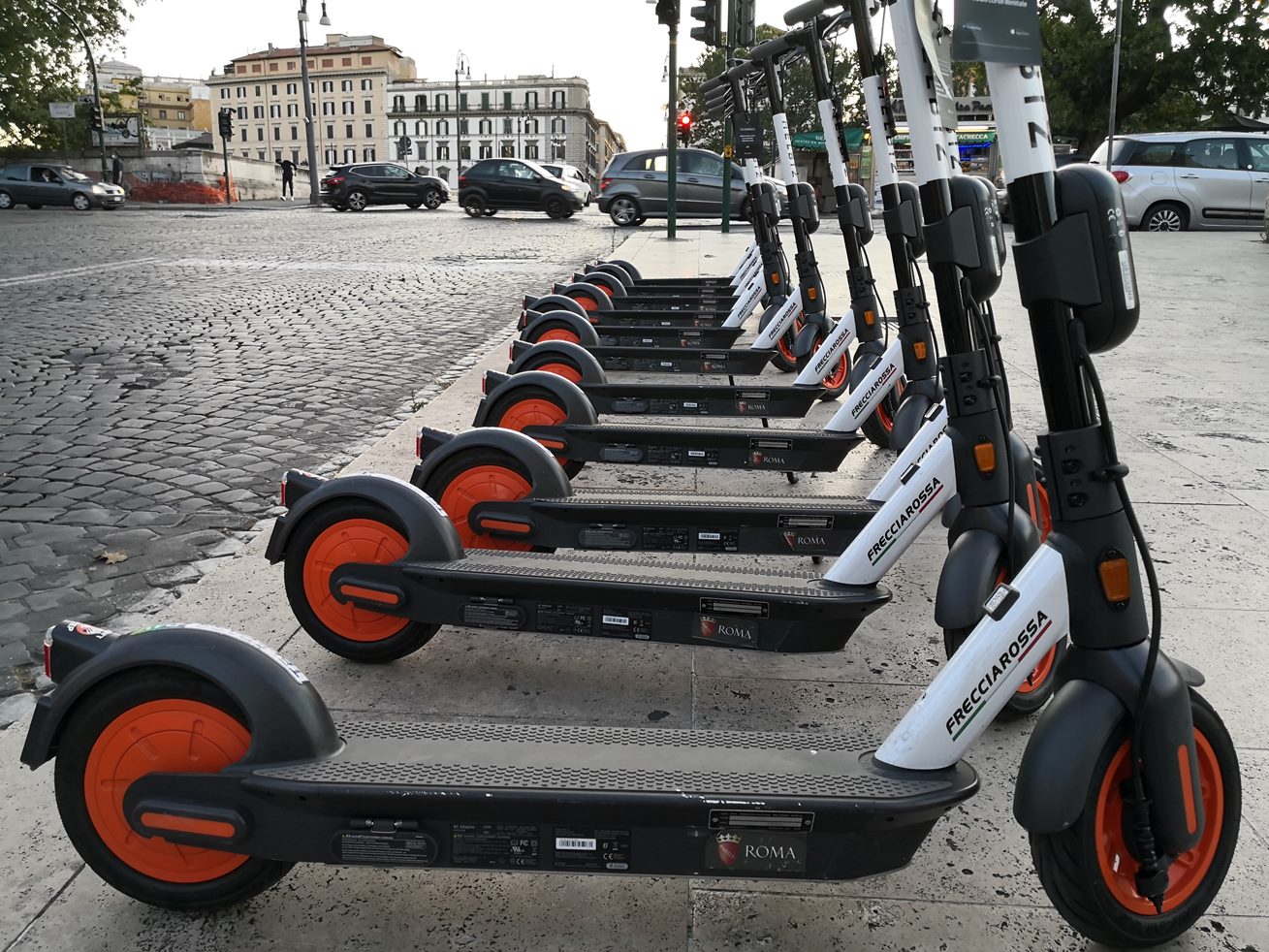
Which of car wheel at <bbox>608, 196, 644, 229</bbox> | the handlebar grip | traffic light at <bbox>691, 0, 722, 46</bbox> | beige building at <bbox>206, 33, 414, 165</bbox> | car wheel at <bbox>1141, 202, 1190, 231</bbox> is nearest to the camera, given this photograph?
the handlebar grip

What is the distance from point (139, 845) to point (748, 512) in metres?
2.00

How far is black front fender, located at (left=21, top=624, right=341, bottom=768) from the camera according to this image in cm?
176

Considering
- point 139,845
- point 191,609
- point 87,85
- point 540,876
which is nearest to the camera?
point 139,845

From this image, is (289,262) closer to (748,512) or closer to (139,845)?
(748,512)

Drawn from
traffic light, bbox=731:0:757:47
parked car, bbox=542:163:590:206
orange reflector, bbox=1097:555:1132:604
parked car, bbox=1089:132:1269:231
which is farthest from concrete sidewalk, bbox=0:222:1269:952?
parked car, bbox=542:163:590:206

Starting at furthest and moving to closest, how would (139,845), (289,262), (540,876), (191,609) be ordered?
(289,262) < (191,609) < (540,876) < (139,845)

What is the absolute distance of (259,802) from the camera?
1739mm

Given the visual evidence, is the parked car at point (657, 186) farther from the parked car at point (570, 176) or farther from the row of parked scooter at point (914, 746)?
the row of parked scooter at point (914, 746)

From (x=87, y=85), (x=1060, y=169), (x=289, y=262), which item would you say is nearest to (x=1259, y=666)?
(x=1060, y=169)

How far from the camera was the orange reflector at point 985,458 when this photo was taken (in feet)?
7.86

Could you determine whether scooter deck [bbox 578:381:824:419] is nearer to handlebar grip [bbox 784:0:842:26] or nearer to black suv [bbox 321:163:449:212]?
handlebar grip [bbox 784:0:842:26]

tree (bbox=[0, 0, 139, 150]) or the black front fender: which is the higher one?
tree (bbox=[0, 0, 139, 150])

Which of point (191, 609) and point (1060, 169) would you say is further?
point (191, 609)

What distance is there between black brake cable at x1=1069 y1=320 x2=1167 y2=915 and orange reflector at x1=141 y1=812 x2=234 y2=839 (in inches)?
57.9
